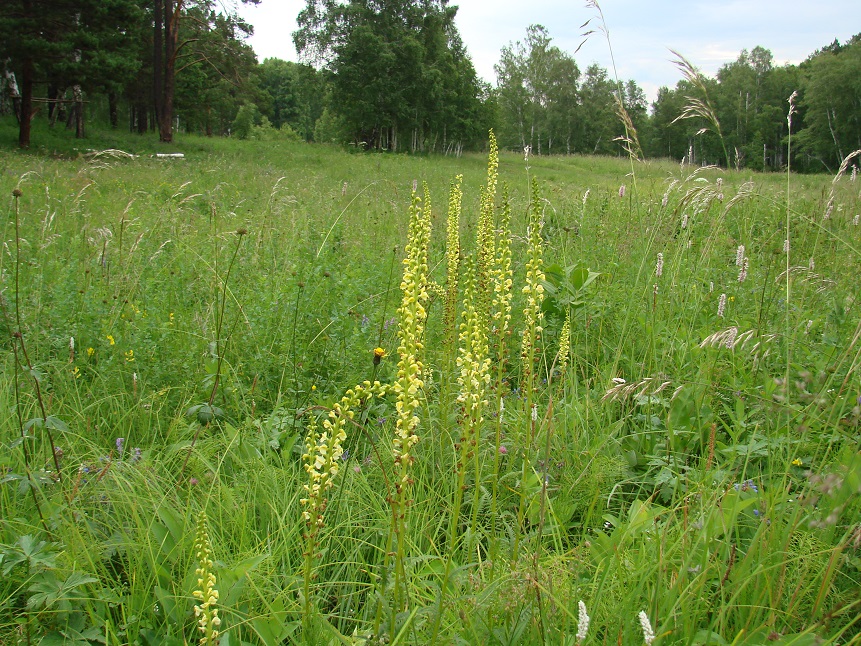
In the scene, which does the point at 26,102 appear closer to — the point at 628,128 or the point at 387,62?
the point at 387,62

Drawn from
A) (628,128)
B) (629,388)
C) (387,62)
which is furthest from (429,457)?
(387,62)

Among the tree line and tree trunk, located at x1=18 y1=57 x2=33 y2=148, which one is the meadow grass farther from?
tree trunk, located at x1=18 y1=57 x2=33 y2=148

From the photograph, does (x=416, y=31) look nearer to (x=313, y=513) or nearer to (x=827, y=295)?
(x=827, y=295)

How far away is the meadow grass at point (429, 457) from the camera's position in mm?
1784

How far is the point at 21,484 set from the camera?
2.21 m

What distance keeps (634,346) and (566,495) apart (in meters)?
1.75

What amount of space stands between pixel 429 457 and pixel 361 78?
3779 centimetres

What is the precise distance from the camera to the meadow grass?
1.78m

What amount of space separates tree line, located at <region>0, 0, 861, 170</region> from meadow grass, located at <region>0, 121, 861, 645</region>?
1692 millimetres

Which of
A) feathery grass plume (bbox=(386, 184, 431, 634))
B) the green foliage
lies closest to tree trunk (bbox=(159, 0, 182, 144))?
the green foliage

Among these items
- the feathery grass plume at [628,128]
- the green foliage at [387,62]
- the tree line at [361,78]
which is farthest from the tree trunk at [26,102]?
the feathery grass plume at [628,128]

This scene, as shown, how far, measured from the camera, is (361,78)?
36531 mm

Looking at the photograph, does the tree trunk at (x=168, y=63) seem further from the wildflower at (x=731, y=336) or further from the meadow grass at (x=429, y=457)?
the wildflower at (x=731, y=336)

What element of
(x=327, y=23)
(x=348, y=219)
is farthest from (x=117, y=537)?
(x=327, y=23)
